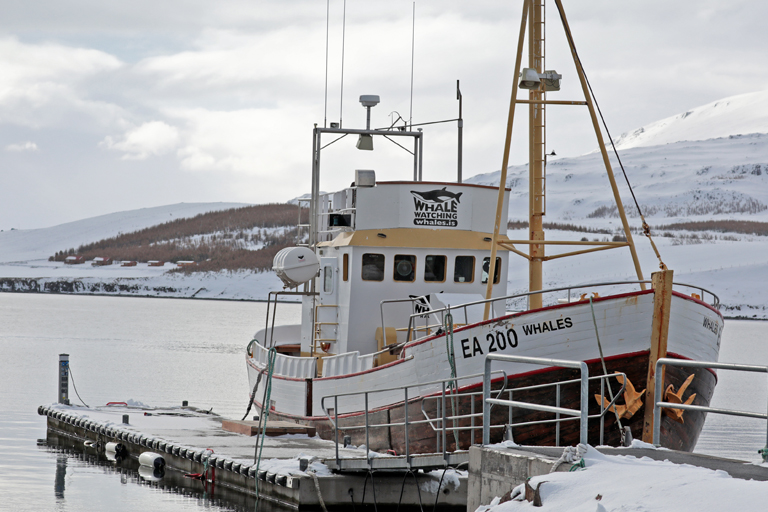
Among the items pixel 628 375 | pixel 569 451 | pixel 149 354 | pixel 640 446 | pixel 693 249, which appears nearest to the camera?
pixel 569 451

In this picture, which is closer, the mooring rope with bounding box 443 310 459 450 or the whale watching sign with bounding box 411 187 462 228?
the mooring rope with bounding box 443 310 459 450

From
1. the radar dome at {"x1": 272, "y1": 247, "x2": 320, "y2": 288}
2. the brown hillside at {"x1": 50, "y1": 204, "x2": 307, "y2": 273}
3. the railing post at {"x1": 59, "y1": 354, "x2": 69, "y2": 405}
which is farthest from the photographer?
the brown hillside at {"x1": 50, "y1": 204, "x2": 307, "y2": 273}

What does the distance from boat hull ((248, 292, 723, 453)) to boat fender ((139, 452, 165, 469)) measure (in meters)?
4.43

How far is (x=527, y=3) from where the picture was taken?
54.0 feet

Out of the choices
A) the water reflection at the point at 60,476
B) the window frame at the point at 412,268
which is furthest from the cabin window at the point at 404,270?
the water reflection at the point at 60,476

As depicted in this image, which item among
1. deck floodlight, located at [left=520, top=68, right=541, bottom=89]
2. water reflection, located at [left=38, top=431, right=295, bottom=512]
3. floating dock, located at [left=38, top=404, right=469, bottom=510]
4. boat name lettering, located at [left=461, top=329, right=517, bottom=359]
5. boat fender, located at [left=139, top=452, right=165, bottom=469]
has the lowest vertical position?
water reflection, located at [left=38, top=431, right=295, bottom=512]

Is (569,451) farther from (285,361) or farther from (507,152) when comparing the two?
(285,361)

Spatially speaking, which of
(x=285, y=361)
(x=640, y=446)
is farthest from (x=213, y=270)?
(x=640, y=446)

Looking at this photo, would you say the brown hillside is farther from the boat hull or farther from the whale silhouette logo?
the boat hull

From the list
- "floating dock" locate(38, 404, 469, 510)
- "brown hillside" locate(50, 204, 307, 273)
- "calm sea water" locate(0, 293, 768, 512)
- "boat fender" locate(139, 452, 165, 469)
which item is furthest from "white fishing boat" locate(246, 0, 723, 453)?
"brown hillside" locate(50, 204, 307, 273)

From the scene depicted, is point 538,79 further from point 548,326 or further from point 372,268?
point 372,268

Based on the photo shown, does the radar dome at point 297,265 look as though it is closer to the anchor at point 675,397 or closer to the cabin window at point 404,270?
the cabin window at point 404,270

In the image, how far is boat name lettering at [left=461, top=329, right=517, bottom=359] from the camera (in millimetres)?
13547

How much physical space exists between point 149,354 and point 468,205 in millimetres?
33827
